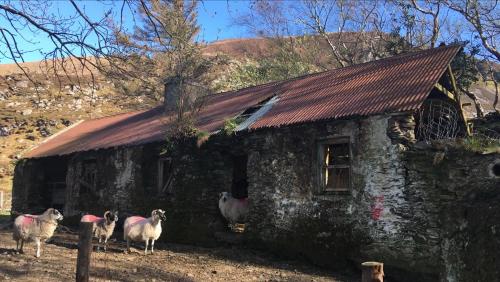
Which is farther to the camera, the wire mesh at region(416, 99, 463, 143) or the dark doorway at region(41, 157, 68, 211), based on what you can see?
the dark doorway at region(41, 157, 68, 211)

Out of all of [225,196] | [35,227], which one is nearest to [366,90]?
[225,196]

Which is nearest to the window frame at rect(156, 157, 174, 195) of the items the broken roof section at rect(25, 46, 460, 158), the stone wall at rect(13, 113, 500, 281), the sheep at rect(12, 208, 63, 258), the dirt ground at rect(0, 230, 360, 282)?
the stone wall at rect(13, 113, 500, 281)

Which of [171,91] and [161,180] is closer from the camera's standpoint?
[161,180]

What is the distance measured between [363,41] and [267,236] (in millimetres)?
21898

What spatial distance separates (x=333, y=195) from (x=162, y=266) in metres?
4.24

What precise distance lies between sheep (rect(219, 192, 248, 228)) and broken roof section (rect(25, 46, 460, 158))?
2.22 meters

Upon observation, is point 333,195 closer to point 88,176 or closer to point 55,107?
point 88,176

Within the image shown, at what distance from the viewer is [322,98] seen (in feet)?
42.3

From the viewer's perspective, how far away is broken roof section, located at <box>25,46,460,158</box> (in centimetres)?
1080

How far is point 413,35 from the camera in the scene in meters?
26.9

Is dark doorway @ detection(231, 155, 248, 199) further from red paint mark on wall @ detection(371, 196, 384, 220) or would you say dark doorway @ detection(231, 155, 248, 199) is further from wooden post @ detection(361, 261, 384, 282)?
wooden post @ detection(361, 261, 384, 282)

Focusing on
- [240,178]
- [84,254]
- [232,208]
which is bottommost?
[84,254]

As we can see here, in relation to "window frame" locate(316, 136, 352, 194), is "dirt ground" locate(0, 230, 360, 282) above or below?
below

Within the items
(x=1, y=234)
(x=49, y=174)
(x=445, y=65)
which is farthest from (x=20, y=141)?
(x=445, y=65)
